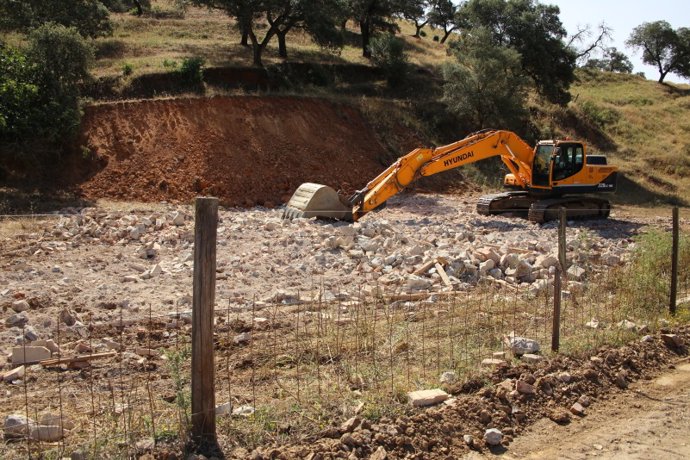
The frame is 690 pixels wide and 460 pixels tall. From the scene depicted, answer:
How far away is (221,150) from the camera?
23.5 meters

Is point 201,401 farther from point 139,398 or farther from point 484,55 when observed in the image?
point 484,55

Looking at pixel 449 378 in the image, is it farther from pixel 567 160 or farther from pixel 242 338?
pixel 567 160

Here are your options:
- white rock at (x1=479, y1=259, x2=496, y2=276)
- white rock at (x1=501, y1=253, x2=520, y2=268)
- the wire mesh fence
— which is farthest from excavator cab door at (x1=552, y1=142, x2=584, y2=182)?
the wire mesh fence

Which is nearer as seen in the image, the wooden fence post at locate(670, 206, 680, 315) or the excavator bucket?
the wooden fence post at locate(670, 206, 680, 315)

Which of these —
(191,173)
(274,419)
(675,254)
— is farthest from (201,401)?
(191,173)

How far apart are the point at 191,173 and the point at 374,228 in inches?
379

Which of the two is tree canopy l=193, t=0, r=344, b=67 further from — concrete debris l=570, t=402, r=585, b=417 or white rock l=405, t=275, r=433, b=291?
concrete debris l=570, t=402, r=585, b=417

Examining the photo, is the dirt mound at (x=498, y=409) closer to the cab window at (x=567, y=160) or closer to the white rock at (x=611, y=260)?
the white rock at (x=611, y=260)

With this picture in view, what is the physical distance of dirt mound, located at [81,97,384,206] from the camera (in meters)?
22.0

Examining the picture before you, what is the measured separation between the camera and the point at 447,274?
464 inches

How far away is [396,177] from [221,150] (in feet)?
27.9

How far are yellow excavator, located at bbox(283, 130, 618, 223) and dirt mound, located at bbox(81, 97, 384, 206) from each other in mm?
5266

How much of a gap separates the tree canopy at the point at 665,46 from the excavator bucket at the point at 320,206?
48.6 metres

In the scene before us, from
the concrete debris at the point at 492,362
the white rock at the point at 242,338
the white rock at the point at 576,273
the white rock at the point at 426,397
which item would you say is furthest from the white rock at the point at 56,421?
the white rock at the point at 576,273
